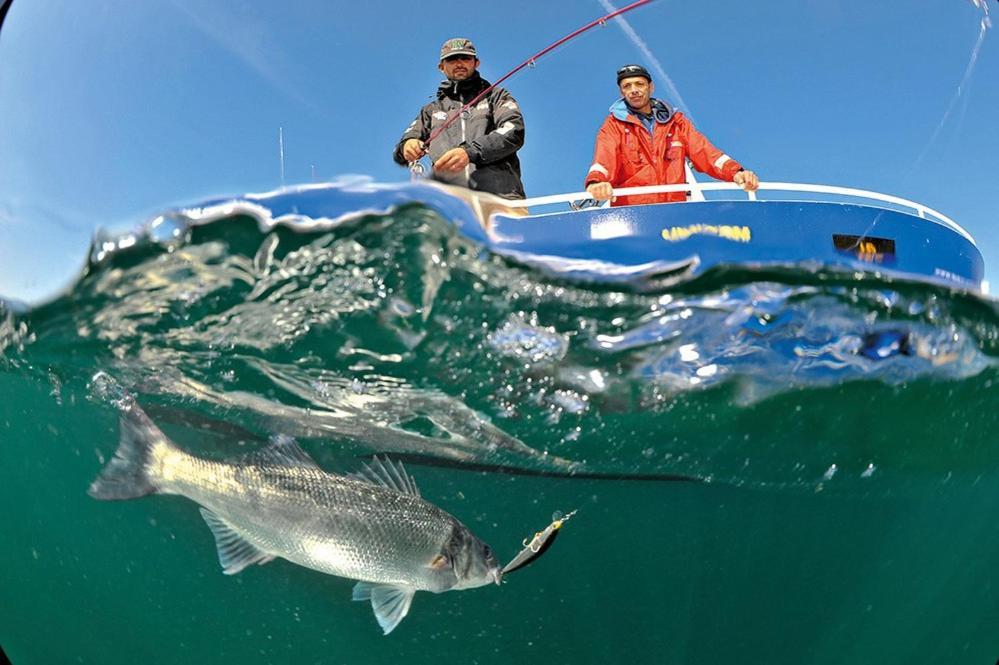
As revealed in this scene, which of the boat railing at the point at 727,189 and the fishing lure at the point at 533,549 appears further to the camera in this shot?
the fishing lure at the point at 533,549

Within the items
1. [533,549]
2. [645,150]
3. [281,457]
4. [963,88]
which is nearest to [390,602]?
[533,549]

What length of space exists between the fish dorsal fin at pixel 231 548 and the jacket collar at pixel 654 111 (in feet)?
6.71

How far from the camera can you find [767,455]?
439 centimetres

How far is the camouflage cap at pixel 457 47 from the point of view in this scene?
282 cm

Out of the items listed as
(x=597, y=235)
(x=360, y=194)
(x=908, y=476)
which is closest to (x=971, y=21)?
(x=597, y=235)

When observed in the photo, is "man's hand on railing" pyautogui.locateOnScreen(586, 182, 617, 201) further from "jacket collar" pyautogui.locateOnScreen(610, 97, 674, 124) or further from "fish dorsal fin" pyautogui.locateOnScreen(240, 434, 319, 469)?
"fish dorsal fin" pyautogui.locateOnScreen(240, 434, 319, 469)

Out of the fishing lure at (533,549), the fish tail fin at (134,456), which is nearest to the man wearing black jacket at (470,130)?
the fishing lure at (533,549)

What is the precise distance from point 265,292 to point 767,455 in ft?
9.22

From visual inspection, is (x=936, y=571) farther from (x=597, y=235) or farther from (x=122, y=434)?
(x=122, y=434)

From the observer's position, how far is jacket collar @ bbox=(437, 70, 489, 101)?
9.31ft

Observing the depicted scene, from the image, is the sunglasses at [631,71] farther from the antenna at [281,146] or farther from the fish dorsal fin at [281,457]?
the fish dorsal fin at [281,457]

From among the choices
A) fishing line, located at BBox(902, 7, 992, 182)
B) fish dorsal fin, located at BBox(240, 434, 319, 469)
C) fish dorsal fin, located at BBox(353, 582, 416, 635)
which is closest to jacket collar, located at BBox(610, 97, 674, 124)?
fishing line, located at BBox(902, 7, 992, 182)

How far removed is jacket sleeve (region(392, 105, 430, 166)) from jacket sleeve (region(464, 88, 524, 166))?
6.4 inches

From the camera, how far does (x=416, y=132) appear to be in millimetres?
2766
